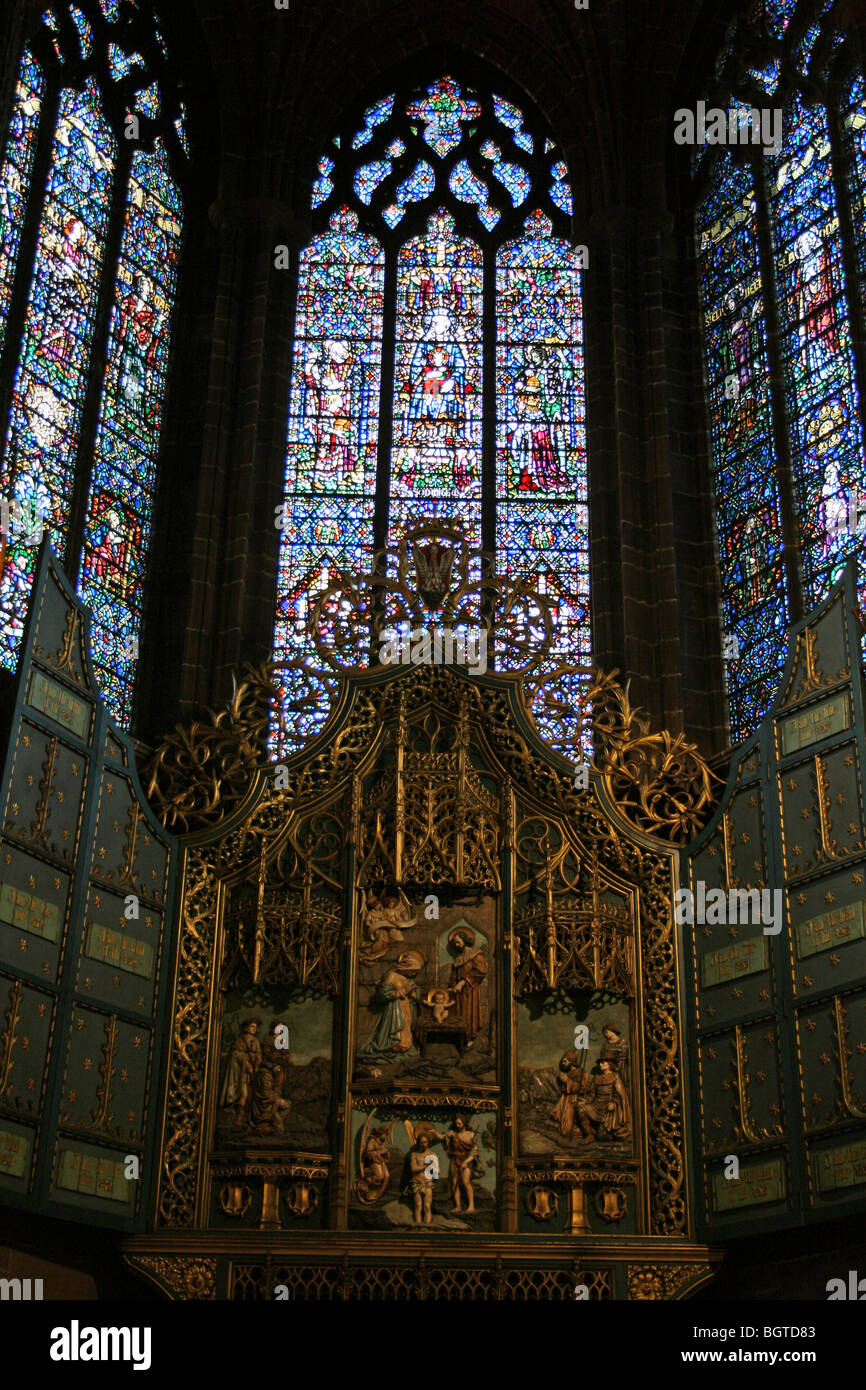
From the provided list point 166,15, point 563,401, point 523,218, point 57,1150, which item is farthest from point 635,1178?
point 166,15

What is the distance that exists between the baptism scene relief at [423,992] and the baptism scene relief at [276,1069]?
1.08ft

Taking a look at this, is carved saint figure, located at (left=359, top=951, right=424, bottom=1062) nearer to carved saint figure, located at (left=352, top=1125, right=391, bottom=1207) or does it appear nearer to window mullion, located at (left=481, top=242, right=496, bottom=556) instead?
carved saint figure, located at (left=352, top=1125, right=391, bottom=1207)

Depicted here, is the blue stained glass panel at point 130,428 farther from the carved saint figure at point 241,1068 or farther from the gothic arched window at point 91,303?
the carved saint figure at point 241,1068

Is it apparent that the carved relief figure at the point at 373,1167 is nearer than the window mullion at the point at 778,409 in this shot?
Yes

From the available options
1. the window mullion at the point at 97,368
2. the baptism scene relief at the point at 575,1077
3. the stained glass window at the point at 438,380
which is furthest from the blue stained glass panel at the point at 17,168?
the baptism scene relief at the point at 575,1077

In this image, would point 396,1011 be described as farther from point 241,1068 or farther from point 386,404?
point 386,404

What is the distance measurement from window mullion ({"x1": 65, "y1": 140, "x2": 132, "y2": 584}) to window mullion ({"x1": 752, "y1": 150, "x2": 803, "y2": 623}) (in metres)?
6.97

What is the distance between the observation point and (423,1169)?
1373cm

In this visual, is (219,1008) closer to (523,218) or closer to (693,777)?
(693,777)

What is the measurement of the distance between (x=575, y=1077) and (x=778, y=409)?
7925mm

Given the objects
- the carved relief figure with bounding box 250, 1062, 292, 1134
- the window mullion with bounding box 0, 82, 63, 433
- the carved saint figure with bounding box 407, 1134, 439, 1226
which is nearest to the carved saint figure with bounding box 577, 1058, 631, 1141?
the carved saint figure with bounding box 407, 1134, 439, 1226

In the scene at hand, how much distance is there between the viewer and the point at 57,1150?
1282 cm

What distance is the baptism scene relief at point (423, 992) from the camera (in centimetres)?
1410

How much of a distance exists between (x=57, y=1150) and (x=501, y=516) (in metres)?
9.04
